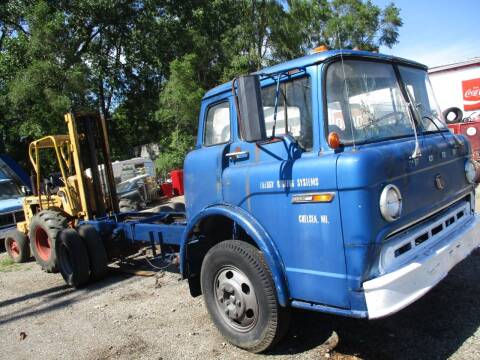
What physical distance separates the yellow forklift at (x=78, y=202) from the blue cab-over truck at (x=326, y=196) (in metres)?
2.74

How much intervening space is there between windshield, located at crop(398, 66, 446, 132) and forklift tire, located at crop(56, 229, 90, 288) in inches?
193

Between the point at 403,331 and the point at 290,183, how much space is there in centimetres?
177

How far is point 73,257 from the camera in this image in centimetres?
635

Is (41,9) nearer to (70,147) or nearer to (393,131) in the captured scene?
(70,147)

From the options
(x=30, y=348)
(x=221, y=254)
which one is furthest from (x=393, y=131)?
(x=30, y=348)

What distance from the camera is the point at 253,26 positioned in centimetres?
2127

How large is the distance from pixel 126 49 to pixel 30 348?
67.7 ft

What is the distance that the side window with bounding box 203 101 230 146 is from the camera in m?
4.27

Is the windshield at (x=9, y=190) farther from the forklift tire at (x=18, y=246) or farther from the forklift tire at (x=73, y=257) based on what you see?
the forklift tire at (x=73, y=257)

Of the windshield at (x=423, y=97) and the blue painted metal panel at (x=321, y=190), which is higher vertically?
the windshield at (x=423, y=97)

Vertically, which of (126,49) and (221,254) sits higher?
(126,49)

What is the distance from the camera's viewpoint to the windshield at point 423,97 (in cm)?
404

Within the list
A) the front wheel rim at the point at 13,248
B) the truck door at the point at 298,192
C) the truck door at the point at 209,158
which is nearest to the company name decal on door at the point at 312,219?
the truck door at the point at 298,192

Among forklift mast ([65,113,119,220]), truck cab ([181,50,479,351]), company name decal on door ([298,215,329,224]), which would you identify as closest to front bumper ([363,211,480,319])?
truck cab ([181,50,479,351])
